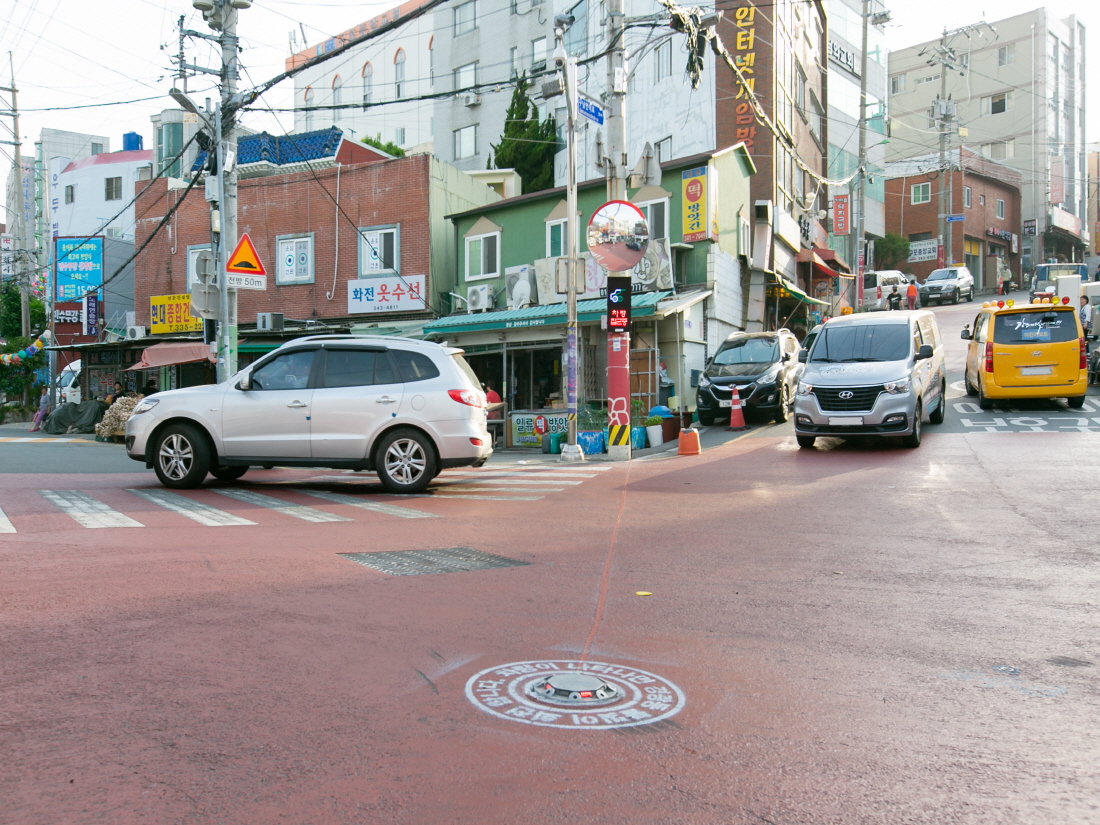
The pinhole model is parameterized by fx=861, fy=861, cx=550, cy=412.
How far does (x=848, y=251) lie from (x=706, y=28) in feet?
113

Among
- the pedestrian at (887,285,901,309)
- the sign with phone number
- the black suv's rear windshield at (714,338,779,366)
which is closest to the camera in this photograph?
the black suv's rear windshield at (714,338,779,366)

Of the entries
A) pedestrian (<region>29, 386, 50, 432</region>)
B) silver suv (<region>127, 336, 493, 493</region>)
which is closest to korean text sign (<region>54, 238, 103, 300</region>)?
pedestrian (<region>29, 386, 50, 432</region>)

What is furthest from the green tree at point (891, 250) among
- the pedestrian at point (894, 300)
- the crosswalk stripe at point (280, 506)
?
the crosswalk stripe at point (280, 506)

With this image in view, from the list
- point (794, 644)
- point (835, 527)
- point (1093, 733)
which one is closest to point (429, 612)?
point (794, 644)

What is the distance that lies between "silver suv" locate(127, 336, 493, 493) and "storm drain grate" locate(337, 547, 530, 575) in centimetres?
376

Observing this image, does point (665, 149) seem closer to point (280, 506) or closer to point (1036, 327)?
point (1036, 327)

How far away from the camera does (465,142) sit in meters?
47.4

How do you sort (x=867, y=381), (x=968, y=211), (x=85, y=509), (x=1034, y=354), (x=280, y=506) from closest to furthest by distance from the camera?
1. (x=85, y=509)
2. (x=280, y=506)
3. (x=867, y=381)
4. (x=1034, y=354)
5. (x=968, y=211)

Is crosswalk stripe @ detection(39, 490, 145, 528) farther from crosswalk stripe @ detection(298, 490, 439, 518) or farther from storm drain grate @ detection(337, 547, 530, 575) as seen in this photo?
storm drain grate @ detection(337, 547, 530, 575)

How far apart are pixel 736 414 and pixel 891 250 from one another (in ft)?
140

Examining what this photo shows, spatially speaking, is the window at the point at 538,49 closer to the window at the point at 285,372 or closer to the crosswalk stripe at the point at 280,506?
the window at the point at 285,372

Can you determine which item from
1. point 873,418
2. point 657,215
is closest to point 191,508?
point 873,418

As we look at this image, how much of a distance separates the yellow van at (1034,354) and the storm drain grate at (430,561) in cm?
1352

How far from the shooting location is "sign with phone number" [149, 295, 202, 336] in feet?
95.9
